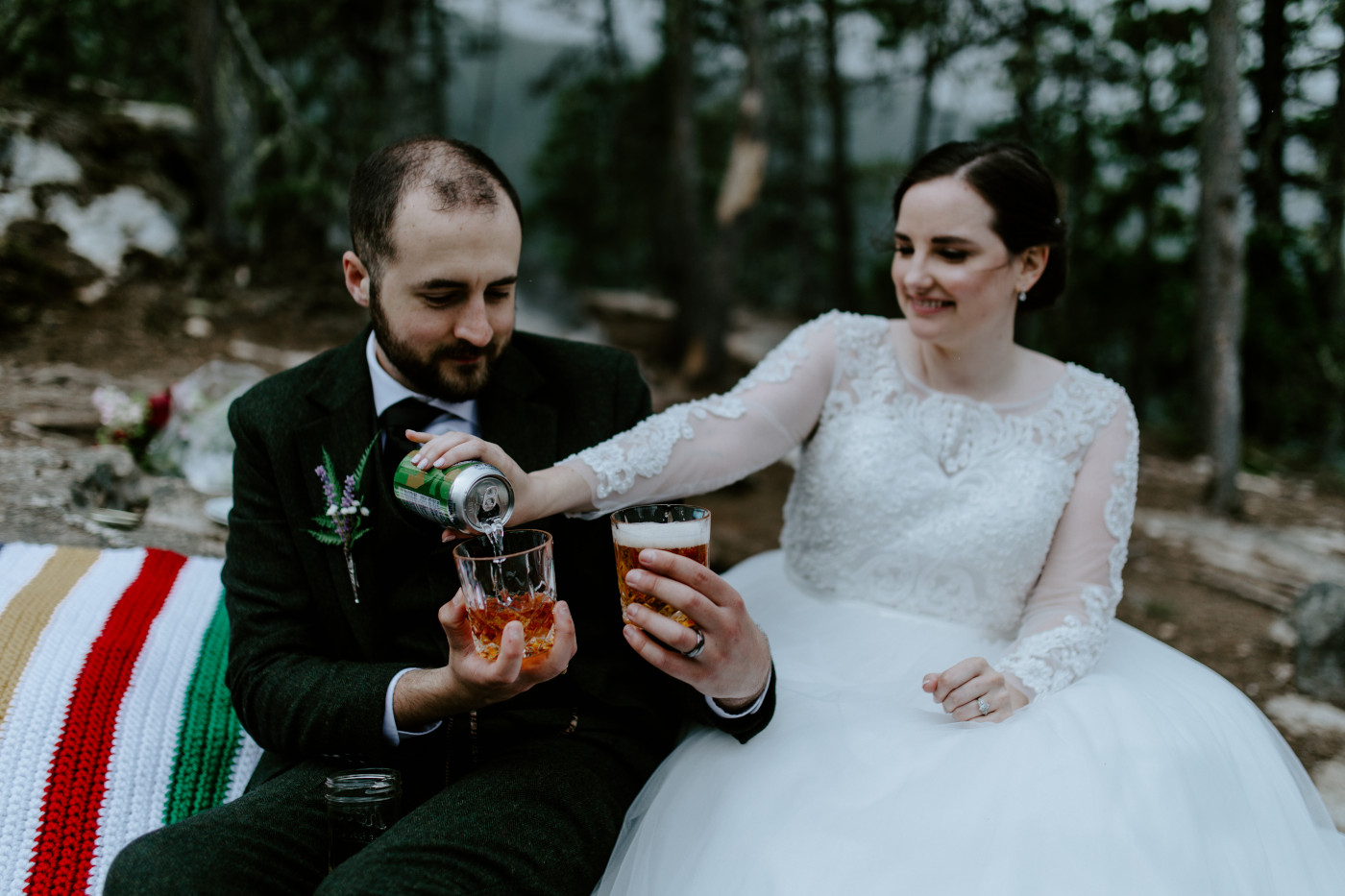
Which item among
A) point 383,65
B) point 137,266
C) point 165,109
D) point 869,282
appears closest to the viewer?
point 137,266

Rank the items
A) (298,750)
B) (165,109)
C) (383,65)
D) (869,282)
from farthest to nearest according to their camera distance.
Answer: (869,282), (383,65), (165,109), (298,750)

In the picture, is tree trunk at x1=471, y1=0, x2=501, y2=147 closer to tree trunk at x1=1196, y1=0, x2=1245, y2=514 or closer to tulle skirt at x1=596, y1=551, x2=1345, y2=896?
tree trunk at x1=1196, y1=0, x2=1245, y2=514

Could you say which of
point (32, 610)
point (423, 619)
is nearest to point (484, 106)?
point (32, 610)

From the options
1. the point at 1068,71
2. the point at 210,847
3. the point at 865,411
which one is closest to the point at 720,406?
the point at 865,411

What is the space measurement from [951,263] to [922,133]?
1366 centimetres

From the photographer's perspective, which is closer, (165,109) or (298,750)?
(298,750)

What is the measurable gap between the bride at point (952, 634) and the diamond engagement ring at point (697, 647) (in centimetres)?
35

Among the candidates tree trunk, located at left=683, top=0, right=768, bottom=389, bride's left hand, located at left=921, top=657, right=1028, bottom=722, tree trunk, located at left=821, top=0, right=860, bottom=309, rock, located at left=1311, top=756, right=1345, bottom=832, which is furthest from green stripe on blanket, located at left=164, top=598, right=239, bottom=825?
tree trunk, located at left=821, top=0, right=860, bottom=309

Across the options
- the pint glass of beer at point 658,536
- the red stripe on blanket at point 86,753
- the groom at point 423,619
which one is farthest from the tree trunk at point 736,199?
the pint glass of beer at point 658,536

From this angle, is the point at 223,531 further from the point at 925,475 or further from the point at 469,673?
the point at 925,475

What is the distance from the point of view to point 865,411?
8.82ft

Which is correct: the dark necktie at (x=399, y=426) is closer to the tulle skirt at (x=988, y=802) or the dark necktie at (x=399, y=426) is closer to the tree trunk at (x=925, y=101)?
the tulle skirt at (x=988, y=802)

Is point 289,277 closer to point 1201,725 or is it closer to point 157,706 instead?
point 157,706

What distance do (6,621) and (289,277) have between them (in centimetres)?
762
